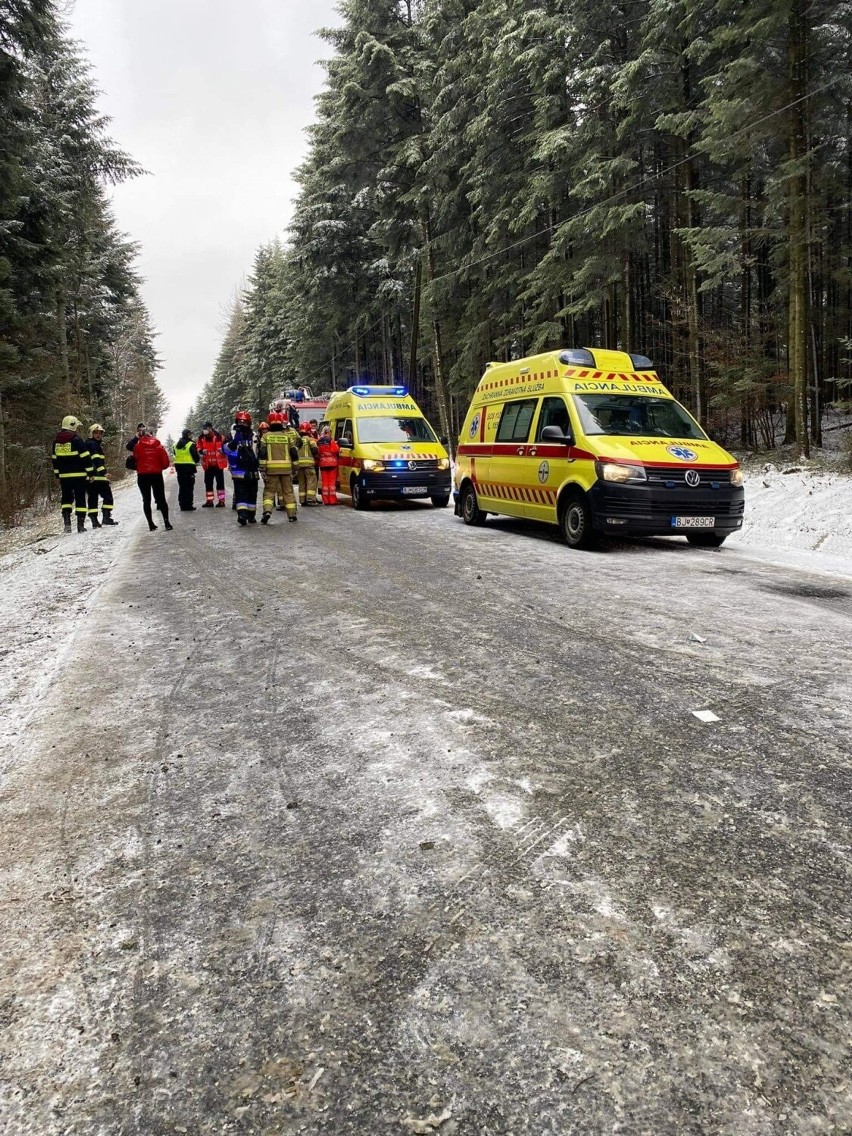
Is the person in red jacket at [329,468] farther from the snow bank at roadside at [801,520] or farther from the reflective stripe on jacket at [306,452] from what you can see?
the snow bank at roadside at [801,520]

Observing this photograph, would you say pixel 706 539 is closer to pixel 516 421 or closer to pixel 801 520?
pixel 801 520

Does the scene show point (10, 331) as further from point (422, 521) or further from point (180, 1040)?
point (180, 1040)

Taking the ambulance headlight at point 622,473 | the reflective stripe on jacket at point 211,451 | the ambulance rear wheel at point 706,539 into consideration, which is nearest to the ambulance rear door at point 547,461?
the ambulance headlight at point 622,473

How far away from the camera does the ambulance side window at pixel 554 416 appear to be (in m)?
9.70

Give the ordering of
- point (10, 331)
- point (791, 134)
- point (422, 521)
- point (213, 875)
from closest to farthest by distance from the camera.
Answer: point (213, 875) → point (422, 521) → point (791, 134) → point (10, 331)

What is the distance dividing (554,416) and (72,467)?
9.54 meters

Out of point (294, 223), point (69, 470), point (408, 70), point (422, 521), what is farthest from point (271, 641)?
point (294, 223)

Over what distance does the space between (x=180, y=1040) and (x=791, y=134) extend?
1889 cm

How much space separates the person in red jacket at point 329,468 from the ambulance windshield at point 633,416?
8.71 m

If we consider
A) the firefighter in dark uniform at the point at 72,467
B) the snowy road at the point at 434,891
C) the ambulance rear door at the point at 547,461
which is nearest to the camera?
the snowy road at the point at 434,891

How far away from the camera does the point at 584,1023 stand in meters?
1.73

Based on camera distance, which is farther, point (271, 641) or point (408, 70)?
point (408, 70)

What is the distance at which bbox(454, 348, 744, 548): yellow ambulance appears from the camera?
8.85 m

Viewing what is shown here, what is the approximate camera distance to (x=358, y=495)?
1582 centimetres
